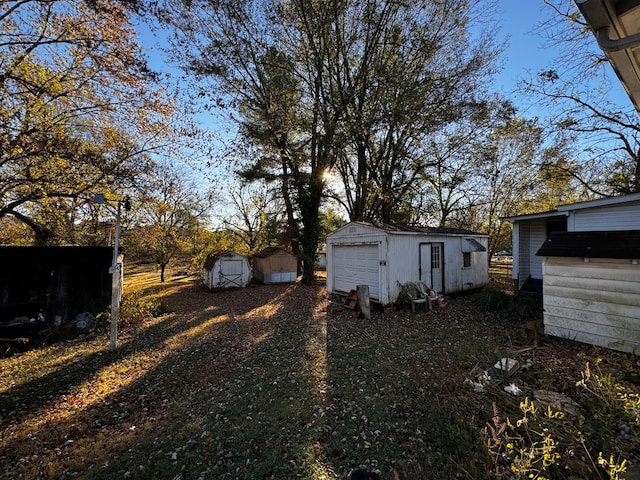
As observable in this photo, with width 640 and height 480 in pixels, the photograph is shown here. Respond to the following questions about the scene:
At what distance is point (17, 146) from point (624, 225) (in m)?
14.4

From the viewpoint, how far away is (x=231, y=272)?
15586 millimetres

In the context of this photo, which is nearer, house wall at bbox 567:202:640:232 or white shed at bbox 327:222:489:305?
house wall at bbox 567:202:640:232

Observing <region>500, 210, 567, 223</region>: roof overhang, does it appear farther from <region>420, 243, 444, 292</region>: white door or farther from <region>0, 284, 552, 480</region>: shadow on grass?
<region>0, 284, 552, 480</region>: shadow on grass

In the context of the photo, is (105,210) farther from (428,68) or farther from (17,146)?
(428,68)

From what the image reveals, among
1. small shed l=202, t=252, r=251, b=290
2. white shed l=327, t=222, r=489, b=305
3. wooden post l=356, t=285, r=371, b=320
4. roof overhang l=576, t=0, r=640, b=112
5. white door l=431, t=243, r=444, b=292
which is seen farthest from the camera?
small shed l=202, t=252, r=251, b=290

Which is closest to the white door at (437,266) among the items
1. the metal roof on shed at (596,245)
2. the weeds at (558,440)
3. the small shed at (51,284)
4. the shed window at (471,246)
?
the shed window at (471,246)

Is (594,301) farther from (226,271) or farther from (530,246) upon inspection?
(226,271)

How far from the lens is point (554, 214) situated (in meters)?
8.43

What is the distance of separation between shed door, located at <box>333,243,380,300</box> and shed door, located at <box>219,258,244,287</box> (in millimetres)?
7114

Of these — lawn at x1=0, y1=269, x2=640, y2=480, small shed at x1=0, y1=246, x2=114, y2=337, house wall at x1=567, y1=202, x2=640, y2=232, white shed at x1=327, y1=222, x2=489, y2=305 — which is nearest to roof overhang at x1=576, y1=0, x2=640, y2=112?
lawn at x1=0, y1=269, x2=640, y2=480

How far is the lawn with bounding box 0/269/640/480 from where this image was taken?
107 inches

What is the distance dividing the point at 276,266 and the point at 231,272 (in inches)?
105

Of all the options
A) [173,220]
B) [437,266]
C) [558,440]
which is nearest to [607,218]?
[437,266]

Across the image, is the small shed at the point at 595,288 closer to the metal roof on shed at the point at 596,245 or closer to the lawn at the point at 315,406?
the metal roof on shed at the point at 596,245
